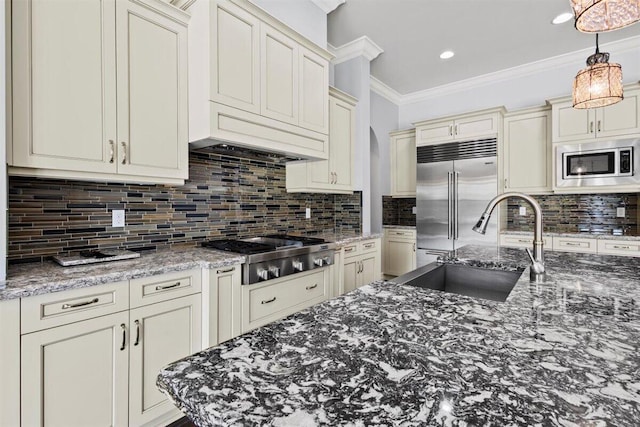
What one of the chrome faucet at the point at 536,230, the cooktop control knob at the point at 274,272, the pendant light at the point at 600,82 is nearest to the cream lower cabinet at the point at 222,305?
the cooktop control knob at the point at 274,272

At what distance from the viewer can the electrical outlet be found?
6.69ft

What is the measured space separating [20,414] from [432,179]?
440 centimetres

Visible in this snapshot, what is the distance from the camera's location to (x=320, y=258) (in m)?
2.56

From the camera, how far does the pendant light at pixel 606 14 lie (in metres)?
1.26

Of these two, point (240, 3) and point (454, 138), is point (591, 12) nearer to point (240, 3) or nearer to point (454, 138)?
point (240, 3)

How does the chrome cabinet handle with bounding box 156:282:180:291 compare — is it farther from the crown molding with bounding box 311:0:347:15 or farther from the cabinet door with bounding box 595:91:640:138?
the cabinet door with bounding box 595:91:640:138

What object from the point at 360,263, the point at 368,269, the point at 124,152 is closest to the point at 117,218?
the point at 124,152

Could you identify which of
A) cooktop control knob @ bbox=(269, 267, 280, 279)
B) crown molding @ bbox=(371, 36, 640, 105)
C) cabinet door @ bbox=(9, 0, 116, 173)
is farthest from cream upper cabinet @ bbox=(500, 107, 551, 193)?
cabinet door @ bbox=(9, 0, 116, 173)

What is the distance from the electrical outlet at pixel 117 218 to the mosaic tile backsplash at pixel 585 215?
4.45 m

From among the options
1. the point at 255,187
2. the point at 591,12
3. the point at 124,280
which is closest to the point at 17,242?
the point at 124,280

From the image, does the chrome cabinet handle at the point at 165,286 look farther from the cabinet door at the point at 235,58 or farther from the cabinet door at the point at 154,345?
the cabinet door at the point at 235,58

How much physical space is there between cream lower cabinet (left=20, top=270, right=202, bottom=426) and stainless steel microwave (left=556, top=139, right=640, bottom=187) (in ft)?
13.2

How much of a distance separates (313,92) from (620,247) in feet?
11.2

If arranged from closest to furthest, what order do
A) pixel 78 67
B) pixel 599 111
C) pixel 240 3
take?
pixel 78 67 < pixel 240 3 < pixel 599 111
